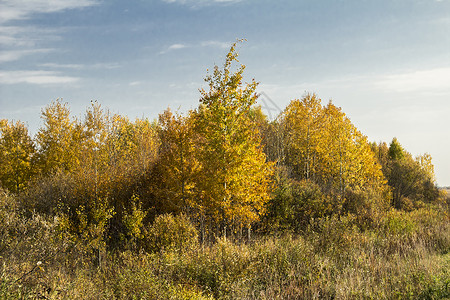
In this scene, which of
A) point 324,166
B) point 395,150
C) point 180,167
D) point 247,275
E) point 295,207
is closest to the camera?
point 247,275

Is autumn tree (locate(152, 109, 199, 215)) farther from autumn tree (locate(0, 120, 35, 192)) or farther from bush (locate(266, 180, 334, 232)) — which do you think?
autumn tree (locate(0, 120, 35, 192))

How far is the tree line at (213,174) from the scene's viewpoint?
1427 cm

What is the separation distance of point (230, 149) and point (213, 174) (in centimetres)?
134

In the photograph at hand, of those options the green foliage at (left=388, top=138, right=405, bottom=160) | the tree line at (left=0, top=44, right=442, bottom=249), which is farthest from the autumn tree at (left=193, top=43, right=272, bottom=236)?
the green foliage at (left=388, top=138, right=405, bottom=160)

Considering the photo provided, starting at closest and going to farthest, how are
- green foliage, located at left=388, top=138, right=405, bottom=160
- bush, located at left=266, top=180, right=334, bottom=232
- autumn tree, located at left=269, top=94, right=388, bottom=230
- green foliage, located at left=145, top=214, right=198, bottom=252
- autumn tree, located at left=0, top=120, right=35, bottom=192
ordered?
green foliage, located at left=145, top=214, right=198, bottom=252, bush, located at left=266, top=180, right=334, bottom=232, autumn tree, located at left=269, top=94, right=388, bottom=230, autumn tree, located at left=0, top=120, right=35, bottom=192, green foliage, located at left=388, top=138, right=405, bottom=160

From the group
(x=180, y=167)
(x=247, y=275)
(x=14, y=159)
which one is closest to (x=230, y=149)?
(x=180, y=167)

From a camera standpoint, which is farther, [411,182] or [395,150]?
[395,150]

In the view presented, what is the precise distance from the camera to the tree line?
1427 cm

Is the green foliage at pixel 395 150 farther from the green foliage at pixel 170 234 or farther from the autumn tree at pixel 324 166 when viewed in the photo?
the green foliage at pixel 170 234

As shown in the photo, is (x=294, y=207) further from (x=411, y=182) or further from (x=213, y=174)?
(x=411, y=182)

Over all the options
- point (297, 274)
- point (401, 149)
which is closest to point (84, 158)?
point (297, 274)

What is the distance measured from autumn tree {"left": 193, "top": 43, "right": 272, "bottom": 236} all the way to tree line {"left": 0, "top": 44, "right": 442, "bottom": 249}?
0.14ft

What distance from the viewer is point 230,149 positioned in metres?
13.7

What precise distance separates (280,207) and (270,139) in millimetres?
13830
